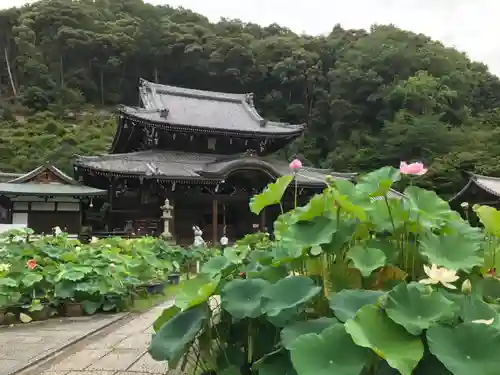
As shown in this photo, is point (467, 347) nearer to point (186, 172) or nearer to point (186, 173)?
point (186, 173)

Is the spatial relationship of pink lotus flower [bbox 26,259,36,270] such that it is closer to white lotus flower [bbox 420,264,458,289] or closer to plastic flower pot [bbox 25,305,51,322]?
plastic flower pot [bbox 25,305,51,322]

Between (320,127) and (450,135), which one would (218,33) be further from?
(450,135)

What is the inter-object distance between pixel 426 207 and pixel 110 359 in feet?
8.28

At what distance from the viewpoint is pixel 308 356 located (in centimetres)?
135

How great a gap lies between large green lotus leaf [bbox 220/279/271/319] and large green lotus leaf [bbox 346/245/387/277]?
1.17 feet

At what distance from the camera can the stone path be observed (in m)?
3.25

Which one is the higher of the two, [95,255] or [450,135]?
[450,135]

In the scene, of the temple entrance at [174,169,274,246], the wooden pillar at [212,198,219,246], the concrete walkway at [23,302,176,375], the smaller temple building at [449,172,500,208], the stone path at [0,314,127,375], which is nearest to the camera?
the concrete walkway at [23,302,176,375]

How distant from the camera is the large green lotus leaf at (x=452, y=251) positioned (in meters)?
1.70

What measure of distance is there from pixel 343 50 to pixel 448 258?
41.0 m

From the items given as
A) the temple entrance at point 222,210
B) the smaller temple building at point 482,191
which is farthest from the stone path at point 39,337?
the smaller temple building at point 482,191

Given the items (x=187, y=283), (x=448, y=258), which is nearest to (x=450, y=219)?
(x=448, y=258)

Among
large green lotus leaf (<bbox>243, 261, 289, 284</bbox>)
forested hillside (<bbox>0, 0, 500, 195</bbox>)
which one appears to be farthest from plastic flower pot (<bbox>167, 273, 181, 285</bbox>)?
forested hillside (<bbox>0, 0, 500, 195</bbox>)

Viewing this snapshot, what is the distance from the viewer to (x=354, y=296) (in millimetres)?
1613
